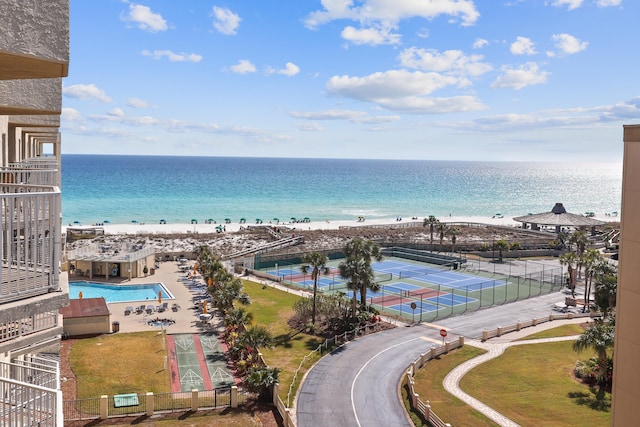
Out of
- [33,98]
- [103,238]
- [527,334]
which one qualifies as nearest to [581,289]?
[527,334]

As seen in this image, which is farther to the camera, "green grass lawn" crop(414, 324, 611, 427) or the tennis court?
the tennis court

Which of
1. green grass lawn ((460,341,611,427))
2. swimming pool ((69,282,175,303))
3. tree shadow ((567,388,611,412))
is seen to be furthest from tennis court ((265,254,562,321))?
tree shadow ((567,388,611,412))

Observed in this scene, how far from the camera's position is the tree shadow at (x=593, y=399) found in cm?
2741

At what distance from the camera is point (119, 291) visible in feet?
166

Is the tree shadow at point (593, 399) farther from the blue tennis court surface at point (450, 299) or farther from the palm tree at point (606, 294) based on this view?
the blue tennis court surface at point (450, 299)

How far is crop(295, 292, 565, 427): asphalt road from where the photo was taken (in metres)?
26.1

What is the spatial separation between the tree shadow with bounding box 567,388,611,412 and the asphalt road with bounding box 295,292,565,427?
9.62 m

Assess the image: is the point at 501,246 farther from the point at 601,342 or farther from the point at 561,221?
the point at 601,342

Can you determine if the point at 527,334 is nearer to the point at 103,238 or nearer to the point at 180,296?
the point at 180,296

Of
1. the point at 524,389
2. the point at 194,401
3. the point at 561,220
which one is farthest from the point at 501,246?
the point at 194,401

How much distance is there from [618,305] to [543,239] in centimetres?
7132

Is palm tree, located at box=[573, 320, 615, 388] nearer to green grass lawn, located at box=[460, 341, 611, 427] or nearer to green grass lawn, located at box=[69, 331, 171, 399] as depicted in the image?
green grass lawn, located at box=[460, 341, 611, 427]

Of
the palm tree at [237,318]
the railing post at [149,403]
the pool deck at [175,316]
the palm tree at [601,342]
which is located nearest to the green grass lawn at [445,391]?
the palm tree at [601,342]

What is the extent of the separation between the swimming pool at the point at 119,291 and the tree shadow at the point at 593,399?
109ft
